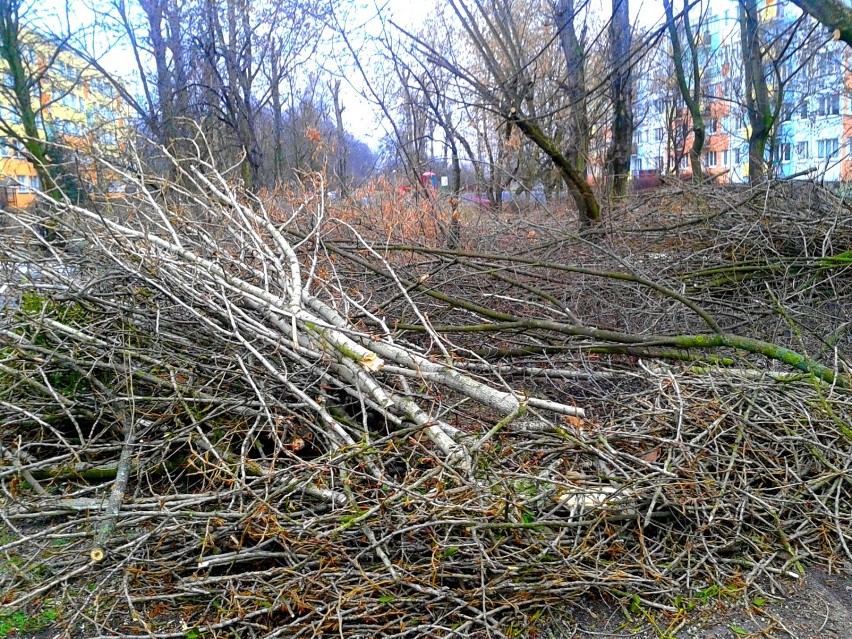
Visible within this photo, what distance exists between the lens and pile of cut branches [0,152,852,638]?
2.44 meters

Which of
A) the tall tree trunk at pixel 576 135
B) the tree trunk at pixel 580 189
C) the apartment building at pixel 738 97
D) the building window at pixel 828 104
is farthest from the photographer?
the building window at pixel 828 104

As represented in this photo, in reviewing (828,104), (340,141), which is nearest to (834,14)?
(340,141)

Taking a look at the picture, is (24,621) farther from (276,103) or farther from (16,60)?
(276,103)

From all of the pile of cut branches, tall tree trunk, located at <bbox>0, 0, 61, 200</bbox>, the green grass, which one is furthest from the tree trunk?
tall tree trunk, located at <bbox>0, 0, 61, 200</bbox>

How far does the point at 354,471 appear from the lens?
2701mm

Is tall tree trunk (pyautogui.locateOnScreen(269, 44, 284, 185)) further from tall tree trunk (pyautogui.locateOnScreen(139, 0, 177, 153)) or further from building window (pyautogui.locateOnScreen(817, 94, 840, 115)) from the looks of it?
building window (pyautogui.locateOnScreen(817, 94, 840, 115))

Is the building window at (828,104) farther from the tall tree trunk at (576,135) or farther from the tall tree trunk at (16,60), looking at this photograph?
the tall tree trunk at (16,60)

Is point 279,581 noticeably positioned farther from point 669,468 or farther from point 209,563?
point 669,468

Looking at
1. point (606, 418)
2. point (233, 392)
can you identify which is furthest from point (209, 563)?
point (606, 418)

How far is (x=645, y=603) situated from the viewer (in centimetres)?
248

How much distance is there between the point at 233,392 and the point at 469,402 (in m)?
1.23

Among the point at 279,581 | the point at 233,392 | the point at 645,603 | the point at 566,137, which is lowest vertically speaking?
the point at 645,603

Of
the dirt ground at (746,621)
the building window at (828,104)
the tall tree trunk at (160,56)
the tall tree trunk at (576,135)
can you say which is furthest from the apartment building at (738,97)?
the dirt ground at (746,621)

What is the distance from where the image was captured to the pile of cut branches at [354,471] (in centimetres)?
244
